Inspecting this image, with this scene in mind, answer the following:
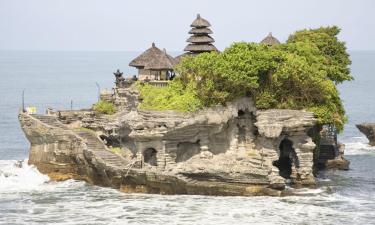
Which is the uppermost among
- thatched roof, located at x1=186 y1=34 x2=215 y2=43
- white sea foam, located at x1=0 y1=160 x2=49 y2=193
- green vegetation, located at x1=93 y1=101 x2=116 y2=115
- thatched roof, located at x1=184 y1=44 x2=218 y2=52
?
thatched roof, located at x1=186 y1=34 x2=215 y2=43

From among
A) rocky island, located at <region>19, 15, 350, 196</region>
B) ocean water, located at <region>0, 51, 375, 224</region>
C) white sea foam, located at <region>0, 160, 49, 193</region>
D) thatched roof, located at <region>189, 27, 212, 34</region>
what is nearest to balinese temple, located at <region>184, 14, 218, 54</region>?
thatched roof, located at <region>189, 27, 212, 34</region>

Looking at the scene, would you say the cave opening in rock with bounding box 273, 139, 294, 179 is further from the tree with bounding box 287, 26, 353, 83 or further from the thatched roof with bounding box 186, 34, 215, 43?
the thatched roof with bounding box 186, 34, 215, 43

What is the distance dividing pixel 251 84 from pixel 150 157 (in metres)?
10.3

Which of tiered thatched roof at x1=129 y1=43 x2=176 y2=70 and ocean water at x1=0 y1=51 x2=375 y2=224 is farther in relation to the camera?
tiered thatched roof at x1=129 y1=43 x2=176 y2=70

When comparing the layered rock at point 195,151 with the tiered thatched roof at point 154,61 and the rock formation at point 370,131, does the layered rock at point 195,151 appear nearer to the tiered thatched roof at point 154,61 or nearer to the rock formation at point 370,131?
the tiered thatched roof at point 154,61

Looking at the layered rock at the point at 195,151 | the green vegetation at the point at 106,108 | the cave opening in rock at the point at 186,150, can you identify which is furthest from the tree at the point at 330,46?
the green vegetation at the point at 106,108

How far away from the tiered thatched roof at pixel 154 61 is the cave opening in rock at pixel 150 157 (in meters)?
9.35

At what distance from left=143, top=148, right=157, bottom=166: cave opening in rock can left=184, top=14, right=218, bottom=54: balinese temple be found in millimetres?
11961

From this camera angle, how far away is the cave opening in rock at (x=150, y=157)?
60.8 meters

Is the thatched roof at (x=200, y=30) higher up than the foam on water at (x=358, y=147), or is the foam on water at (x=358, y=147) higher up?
the thatched roof at (x=200, y=30)

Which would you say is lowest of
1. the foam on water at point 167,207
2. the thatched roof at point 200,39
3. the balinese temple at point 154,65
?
the foam on water at point 167,207

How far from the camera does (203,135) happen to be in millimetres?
59219

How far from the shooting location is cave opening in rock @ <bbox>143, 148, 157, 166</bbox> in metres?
60.8

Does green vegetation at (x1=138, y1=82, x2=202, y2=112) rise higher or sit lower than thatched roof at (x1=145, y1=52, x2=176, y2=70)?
lower
